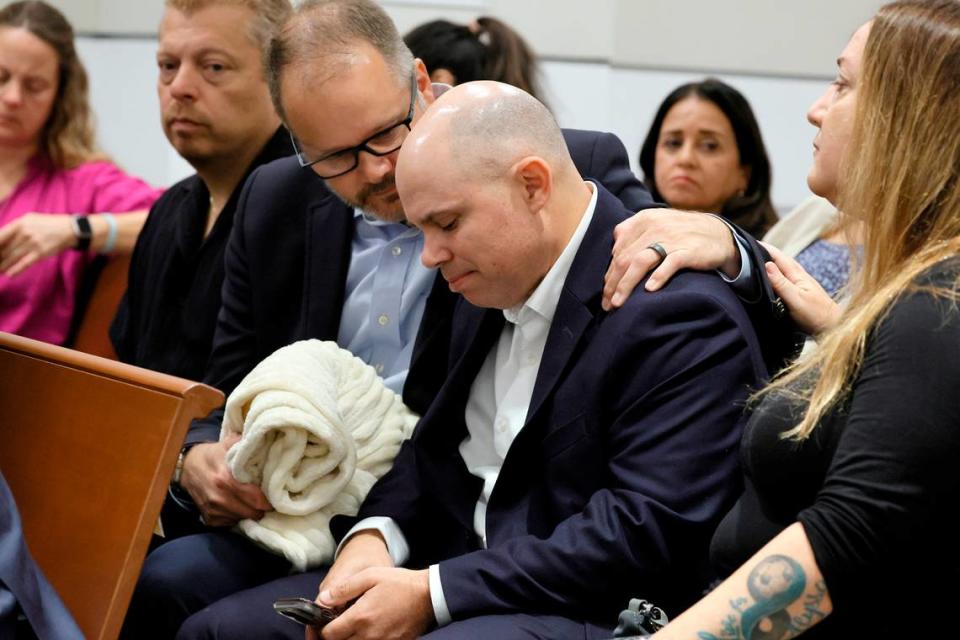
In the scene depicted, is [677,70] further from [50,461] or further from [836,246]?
[50,461]

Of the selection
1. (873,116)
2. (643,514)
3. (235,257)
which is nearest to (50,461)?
(235,257)

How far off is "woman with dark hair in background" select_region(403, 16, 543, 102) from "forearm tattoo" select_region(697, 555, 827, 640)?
1908mm

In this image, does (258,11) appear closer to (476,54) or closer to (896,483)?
(476,54)

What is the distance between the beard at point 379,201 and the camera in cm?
234

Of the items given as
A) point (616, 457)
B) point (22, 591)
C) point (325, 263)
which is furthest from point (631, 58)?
point (22, 591)

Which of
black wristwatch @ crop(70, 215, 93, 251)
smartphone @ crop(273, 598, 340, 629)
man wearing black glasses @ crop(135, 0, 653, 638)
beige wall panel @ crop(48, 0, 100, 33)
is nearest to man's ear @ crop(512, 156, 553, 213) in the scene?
man wearing black glasses @ crop(135, 0, 653, 638)

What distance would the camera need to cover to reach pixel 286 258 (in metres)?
2.56

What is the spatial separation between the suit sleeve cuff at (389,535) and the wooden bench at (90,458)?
35cm

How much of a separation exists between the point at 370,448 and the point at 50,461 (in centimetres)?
53

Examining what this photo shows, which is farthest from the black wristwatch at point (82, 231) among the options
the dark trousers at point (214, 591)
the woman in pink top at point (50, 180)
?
the dark trousers at point (214, 591)

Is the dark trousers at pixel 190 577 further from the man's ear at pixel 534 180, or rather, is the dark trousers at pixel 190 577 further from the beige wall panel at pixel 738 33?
the beige wall panel at pixel 738 33

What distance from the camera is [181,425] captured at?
190 cm

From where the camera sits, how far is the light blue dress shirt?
2.42 m

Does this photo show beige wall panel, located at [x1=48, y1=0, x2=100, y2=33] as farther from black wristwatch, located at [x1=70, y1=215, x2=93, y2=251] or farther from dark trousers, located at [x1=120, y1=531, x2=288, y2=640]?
dark trousers, located at [x1=120, y1=531, x2=288, y2=640]
